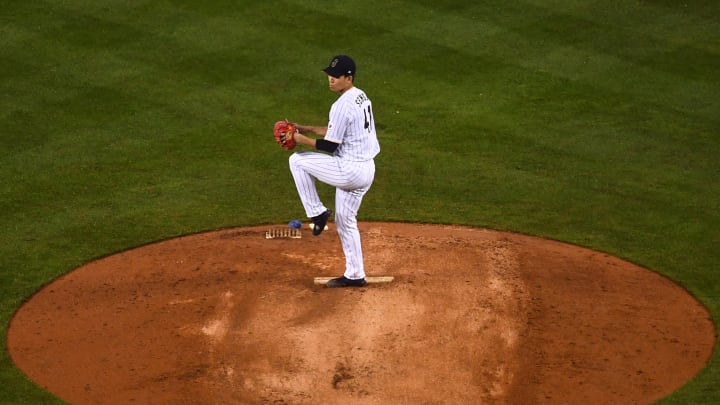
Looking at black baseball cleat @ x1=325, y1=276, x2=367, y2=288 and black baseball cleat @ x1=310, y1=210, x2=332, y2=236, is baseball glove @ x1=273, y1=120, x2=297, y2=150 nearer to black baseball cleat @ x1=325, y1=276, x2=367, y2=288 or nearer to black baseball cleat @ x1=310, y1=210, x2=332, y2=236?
black baseball cleat @ x1=310, y1=210, x2=332, y2=236

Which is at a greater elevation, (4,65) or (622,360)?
(4,65)

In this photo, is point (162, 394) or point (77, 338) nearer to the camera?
point (162, 394)

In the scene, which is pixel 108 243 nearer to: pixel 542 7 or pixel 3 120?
pixel 3 120

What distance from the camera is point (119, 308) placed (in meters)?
10.5

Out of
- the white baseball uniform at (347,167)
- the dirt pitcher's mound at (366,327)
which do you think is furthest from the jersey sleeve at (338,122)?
the dirt pitcher's mound at (366,327)

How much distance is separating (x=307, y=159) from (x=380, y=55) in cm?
632

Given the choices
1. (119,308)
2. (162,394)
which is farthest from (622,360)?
(119,308)

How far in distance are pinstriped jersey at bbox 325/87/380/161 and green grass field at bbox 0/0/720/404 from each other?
2.10 m

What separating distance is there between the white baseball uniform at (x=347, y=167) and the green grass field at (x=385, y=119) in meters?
1.95

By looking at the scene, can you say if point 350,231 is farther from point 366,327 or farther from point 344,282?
point 366,327

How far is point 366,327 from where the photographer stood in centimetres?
1008

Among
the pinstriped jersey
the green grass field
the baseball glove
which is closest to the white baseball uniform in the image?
the pinstriped jersey

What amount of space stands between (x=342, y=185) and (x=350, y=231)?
0.45 metres

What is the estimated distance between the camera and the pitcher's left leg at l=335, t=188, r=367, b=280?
35.3 feet
